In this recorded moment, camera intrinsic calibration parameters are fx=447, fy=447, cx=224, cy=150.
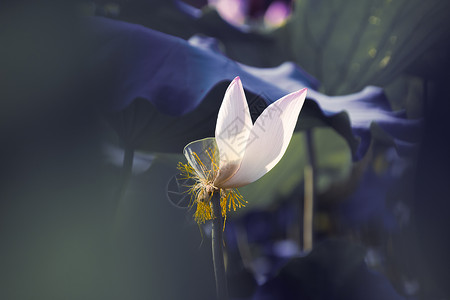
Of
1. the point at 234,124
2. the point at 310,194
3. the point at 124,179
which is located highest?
the point at 234,124

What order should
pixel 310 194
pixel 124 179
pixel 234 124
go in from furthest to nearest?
1. pixel 310 194
2. pixel 124 179
3. pixel 234 124

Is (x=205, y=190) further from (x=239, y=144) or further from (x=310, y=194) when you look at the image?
(x=310, y=194)

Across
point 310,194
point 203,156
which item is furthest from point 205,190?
point 310,194

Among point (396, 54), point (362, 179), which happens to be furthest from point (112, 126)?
point (362, 179)

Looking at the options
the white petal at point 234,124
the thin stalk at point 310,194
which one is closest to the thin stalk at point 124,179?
the white petal at point 234,124

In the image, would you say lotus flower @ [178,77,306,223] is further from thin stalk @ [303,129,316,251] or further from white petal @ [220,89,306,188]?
thin stalk @ [303,129,316,251]

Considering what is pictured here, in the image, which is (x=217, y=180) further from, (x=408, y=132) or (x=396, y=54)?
(x=396, y=54)

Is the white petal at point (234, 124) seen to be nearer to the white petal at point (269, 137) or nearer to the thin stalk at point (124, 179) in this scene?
the white petal at point (269, 137)
